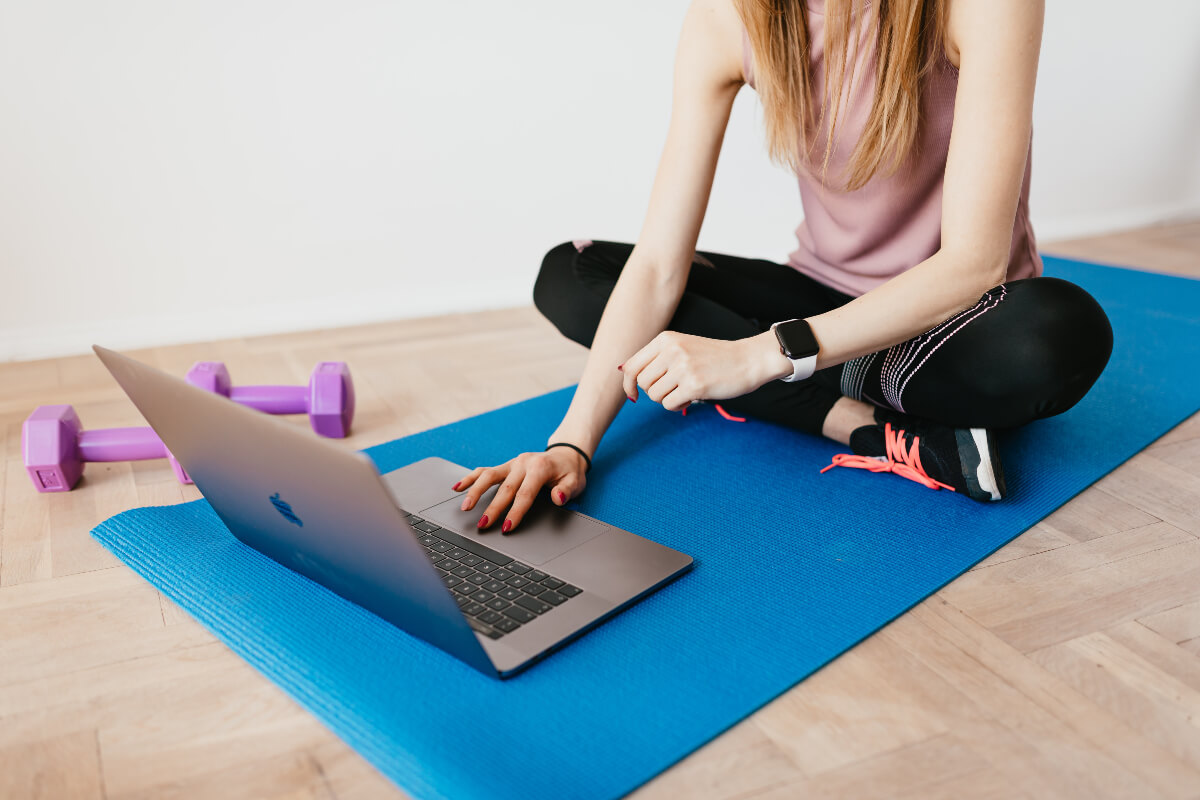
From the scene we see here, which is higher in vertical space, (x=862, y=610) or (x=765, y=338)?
(x=765, y=338)

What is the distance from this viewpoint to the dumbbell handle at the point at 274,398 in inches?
58.4

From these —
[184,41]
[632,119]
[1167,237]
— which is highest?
[184,41]

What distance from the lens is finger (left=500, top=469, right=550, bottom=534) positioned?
3.45ft

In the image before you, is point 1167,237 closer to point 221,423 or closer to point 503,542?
point 503,542

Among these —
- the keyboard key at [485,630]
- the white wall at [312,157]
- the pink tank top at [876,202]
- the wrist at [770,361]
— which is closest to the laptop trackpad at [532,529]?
the keyboard key at [485,630]

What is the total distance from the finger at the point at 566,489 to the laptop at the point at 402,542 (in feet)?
0.06

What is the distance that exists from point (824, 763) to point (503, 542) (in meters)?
0.43

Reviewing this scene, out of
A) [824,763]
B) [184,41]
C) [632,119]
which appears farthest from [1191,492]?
[184,41]

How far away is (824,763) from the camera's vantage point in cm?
76

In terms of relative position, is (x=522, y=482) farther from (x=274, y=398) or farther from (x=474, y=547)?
(x=274, y=398)

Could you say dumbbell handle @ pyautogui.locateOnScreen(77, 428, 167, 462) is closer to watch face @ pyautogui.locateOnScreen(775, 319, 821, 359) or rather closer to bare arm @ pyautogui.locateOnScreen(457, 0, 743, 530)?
bare arm @ pyautogui.locateOnScreen(457, 0, 743, 530)

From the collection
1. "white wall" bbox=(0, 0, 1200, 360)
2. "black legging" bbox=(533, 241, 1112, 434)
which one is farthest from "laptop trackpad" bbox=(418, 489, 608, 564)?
"white wall" bbox=(0, 0, 1200, 360)

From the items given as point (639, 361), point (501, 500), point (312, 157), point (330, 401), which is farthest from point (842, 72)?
point (312, 157)

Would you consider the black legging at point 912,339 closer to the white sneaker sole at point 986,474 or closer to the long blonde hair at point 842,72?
the white sneaker sole at point 986,474
